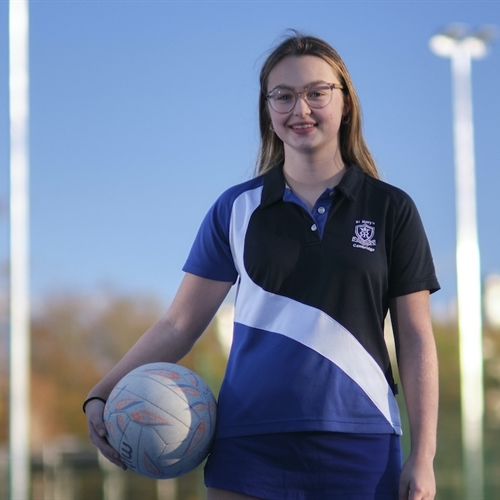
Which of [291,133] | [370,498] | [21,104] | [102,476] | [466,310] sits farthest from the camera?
[102,476]

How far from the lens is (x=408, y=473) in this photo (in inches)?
116

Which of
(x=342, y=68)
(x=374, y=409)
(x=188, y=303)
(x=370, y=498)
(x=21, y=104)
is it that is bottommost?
(x=370, y=498)

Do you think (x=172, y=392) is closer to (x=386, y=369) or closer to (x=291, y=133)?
(x=386, y=369)

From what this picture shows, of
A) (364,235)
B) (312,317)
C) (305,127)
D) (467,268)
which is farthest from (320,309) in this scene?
(467,268)

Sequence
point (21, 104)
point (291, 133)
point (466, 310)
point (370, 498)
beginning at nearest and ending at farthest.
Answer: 1. point (370, 498)
2. point (291, 133)
3. point (21, 104)
4. point (466, 310)

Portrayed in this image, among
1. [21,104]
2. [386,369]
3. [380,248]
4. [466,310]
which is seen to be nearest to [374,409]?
[386,369]

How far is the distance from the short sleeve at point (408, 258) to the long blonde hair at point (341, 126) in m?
0.29

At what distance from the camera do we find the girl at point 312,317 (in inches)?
115

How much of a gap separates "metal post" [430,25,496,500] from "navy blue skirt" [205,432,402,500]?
643 inches

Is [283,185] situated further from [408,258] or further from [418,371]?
[418,371]

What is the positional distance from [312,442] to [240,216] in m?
0.79

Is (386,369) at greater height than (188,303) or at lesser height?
lesser

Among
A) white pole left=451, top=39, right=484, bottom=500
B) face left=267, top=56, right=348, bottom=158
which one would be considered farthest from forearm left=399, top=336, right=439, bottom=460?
white pole left=451, top=39, right=484, bottom=500

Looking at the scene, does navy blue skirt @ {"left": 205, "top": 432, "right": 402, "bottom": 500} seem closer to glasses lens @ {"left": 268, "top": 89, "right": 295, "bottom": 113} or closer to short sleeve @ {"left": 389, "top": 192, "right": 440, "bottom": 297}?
short sleeve @ {"left": 389, "top": 192, "right": 440, "bottom": 297}
